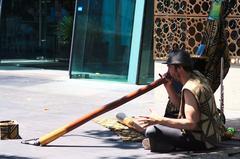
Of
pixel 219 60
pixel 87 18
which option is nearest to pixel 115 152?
pixel 219 60

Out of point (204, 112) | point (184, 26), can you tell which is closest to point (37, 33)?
point (184, 26)

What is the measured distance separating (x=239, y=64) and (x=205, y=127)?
159 inches

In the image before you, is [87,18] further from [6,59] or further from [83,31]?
[6,59]

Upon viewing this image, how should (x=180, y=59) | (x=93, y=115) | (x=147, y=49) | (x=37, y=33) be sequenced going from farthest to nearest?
(x=37, y=33)
(x=147, y=49)
(x=93, y=115)
(x=180, y=59)

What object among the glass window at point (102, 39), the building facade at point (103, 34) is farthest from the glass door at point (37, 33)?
the glass window at point (102, 39)

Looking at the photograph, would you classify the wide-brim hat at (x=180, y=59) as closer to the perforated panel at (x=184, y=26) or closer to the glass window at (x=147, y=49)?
the perforated panel at (x=184, y=26)

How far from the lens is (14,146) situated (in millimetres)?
7586

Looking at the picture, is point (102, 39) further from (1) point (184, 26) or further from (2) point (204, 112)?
(2) point (204, 112)

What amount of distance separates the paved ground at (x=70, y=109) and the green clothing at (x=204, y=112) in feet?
0.71

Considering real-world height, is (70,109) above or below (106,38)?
below

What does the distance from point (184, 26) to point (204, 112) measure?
4711 millimetres

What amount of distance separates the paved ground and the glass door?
2461 millimetres

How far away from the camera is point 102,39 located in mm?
16141

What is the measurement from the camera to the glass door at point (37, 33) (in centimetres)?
2042
